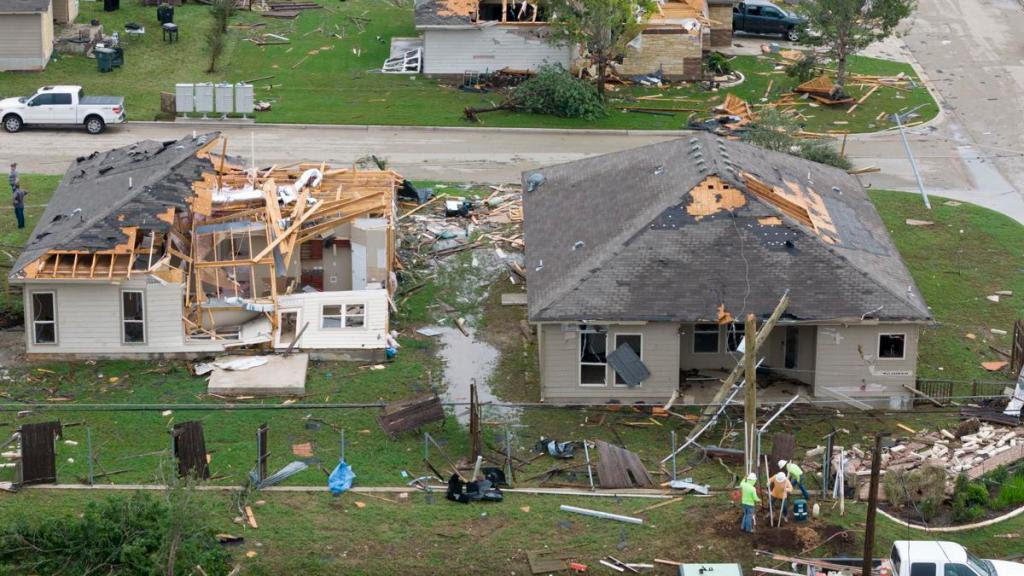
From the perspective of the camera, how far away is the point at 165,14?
6662 cm

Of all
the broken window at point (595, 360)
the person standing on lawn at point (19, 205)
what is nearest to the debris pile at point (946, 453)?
the broken window at point (595, 360)

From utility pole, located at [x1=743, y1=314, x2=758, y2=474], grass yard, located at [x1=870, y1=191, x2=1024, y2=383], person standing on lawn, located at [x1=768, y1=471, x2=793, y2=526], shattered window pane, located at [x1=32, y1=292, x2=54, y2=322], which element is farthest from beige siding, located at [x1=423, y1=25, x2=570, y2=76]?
person standing on lawn, located at [x1=768, y1=471, x2=793, y2=526]

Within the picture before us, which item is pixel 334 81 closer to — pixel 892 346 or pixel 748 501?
pixel 892 346

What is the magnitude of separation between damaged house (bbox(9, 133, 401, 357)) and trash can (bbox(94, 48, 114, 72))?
699 inches

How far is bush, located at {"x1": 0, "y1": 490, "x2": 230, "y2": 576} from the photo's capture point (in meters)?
28.6

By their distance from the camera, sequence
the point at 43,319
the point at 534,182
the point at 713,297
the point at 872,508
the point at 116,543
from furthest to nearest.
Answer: the point at 534,182 < the point at 43,319 < the point at 713,297 < the point at 116,543 < the point at 872,508

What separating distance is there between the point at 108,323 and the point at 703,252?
14218 mm

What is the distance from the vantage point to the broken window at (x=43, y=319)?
39656mm

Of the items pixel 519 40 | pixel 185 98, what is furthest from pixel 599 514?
pixel 519 40

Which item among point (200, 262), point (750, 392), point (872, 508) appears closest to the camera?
point (872, 508)

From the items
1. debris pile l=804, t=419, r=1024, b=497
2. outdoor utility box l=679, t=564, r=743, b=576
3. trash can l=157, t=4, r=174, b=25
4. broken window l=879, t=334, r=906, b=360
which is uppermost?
trash can l=157, t=4, r=174, b=25

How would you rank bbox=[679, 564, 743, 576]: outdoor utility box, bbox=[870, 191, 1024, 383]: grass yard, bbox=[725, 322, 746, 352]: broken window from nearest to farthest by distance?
bbox=[679, 564, 743, 576]: outdoor utility box, bbox=[725, 322, 746, 352]: broken window, bbox=[870, 191, 1024, 383]: grass yard

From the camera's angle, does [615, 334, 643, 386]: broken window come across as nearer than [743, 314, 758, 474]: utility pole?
No

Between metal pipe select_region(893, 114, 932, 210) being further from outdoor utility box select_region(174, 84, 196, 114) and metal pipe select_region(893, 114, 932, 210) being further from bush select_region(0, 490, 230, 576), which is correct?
bush select_region(0, 490, 230, 576)
